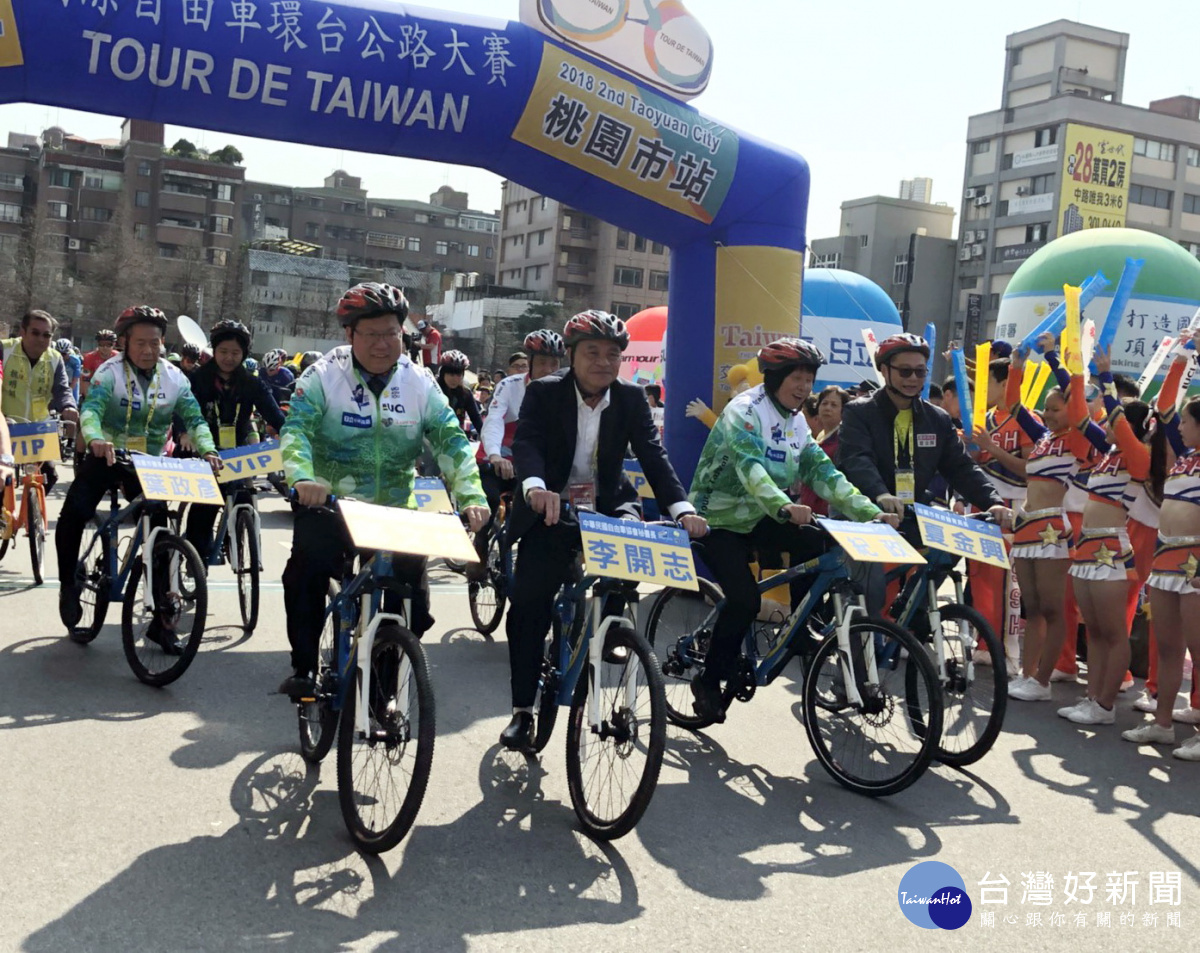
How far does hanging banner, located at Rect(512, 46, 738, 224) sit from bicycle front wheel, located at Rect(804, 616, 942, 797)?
5.69 m

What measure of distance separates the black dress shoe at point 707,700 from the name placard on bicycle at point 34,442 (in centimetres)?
482

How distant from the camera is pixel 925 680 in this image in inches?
210

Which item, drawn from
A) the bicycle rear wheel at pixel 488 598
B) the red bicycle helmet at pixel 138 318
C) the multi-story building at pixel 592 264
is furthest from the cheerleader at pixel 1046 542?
the multi-story building at pixel 592 264

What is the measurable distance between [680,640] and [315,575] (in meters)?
2.15

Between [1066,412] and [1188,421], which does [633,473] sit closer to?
[1066,412]

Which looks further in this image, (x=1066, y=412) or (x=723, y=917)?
(x=1066, y=412)

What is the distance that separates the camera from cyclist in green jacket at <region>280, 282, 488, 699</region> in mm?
5047

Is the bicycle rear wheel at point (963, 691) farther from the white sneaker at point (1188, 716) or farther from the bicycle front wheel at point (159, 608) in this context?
the bicycle front wheel at point (159, 608)

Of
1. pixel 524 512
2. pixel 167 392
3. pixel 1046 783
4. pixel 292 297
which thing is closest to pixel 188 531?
pixel 167 392

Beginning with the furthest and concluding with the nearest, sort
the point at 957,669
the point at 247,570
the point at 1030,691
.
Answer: the point at 247,570 → the point at 1030,691 → the point at 957,669

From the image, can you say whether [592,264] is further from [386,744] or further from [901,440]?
[386,744]

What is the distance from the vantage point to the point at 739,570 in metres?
6.08

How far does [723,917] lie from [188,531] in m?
5.25

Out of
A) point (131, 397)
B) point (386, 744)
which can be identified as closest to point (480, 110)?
point (131, 397)
